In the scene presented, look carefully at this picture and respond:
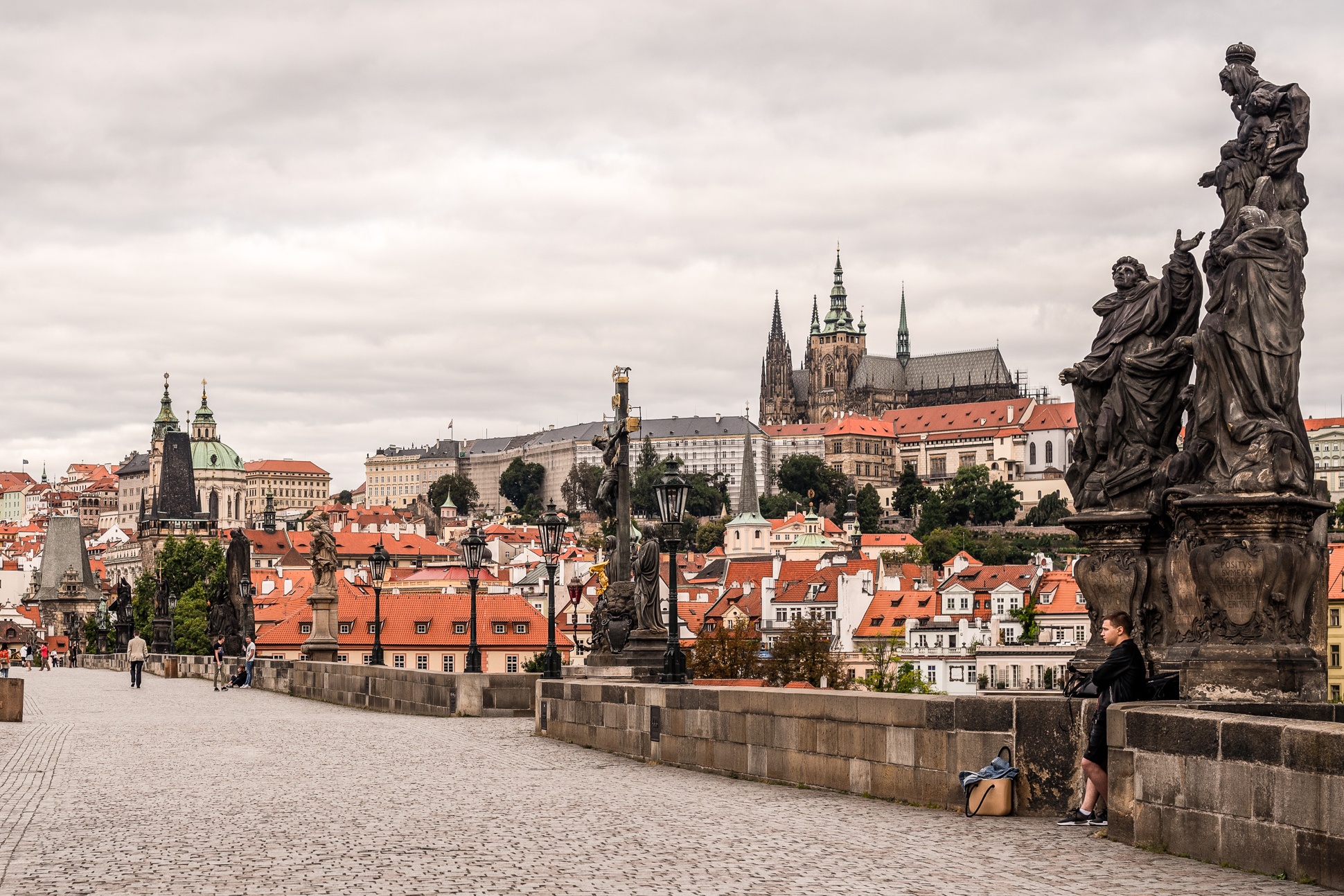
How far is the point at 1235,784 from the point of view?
7.54 m

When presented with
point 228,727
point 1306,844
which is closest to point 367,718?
point 228,727

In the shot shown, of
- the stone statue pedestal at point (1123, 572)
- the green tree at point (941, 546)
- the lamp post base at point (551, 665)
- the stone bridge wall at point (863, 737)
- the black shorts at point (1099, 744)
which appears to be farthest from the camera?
the green tree at point (941, 546)

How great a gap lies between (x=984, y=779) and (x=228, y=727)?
1305 centimetres

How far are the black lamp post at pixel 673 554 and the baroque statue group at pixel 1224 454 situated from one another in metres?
6.27

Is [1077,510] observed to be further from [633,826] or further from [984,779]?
[633,826]

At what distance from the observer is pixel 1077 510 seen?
35.3 feet

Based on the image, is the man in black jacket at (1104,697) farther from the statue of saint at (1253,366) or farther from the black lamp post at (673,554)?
the black lamp post at (673,554)

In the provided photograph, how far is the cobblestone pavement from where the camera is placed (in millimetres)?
7703

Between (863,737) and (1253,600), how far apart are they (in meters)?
3.05

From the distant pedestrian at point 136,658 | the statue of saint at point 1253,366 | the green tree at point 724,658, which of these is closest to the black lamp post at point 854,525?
the green tree at point 724,658

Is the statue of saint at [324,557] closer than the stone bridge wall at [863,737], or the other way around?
the stone bridge wall at [863,737]

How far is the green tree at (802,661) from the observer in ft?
219

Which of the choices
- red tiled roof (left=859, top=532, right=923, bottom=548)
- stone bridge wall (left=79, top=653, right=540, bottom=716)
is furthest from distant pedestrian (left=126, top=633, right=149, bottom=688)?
red tiled roof (left=859, top=532, right=923, bottom=548)

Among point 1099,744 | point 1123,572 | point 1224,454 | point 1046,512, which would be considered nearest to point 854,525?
point 1046,512
